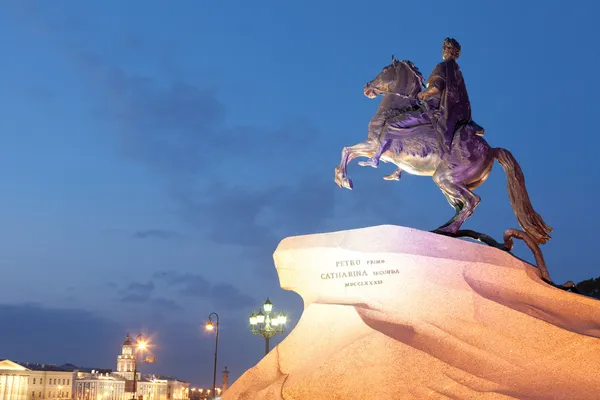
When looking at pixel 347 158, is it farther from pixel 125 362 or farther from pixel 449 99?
pixel 125 362

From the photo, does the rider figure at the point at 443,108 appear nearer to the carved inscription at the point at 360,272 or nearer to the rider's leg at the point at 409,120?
the rider's leg at the point at 409,120

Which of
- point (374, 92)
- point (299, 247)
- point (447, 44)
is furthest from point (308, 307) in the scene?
point (447, 44)

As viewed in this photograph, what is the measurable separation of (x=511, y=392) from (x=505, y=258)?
78.2 inches

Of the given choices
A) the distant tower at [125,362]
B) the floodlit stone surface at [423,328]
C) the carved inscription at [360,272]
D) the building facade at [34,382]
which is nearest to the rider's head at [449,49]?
the floodlit stone surface at [423,328]

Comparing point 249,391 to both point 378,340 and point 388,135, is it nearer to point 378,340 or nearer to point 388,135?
point 378,340

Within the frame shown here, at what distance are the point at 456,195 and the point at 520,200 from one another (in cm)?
102

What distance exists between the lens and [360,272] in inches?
389

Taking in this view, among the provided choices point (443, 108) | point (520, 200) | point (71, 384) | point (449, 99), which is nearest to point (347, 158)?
point (443, 108)

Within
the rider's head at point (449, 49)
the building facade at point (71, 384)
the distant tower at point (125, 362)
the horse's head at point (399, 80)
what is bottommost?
the horse's head at point (399, 80)

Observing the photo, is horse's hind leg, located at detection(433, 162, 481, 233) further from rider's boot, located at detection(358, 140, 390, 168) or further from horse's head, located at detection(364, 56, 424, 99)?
horse's head, located at detection(364, 56, 424, 99)

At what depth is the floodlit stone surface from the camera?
8.76m

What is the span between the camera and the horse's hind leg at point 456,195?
433 inches

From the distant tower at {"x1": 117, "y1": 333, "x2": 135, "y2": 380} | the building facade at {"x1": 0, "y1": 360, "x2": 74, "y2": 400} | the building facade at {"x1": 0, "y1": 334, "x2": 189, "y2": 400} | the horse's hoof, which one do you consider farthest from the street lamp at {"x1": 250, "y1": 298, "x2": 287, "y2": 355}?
the distant tower at {"x1": 117, "y1": 333, "x2": 135, "y2": 380}

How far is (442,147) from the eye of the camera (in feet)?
36.5
